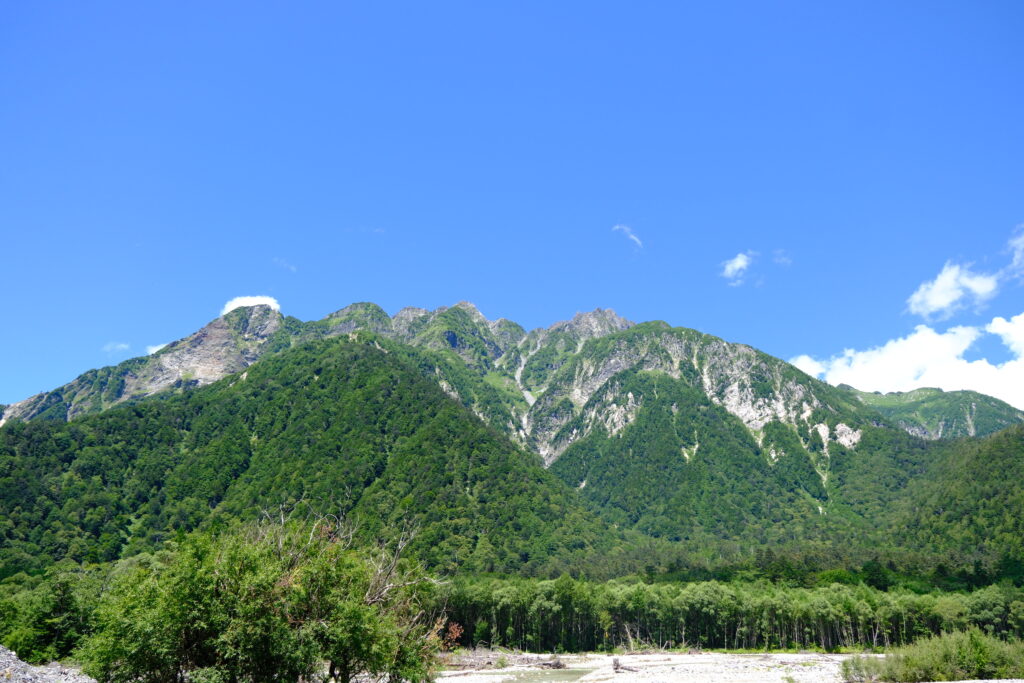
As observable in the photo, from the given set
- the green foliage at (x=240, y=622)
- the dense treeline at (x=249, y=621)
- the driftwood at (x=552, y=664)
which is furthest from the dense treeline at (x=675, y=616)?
the green foliage at (x=240, y=622)

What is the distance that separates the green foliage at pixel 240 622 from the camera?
105 ft

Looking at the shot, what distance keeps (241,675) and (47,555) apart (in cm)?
20428

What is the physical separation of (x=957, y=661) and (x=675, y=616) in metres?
79.2

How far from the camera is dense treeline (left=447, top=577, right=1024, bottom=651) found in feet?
379

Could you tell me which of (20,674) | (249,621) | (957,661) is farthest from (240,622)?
(957,661)

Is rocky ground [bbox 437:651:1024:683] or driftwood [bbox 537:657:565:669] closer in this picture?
rocky ground [bbox 437:651:1024:683]

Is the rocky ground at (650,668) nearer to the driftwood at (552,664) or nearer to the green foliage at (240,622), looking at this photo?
the driftwood at (552,664)

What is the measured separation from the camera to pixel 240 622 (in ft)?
103

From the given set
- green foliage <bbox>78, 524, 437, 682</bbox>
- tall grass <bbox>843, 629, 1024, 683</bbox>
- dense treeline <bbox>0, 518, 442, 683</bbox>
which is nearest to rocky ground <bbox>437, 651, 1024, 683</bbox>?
tall grass <bbox>843, 629, 1024, 683</bbox>

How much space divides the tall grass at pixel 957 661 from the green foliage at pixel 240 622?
5181 cm

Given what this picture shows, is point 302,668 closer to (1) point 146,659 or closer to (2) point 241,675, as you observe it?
(2) point 241,675

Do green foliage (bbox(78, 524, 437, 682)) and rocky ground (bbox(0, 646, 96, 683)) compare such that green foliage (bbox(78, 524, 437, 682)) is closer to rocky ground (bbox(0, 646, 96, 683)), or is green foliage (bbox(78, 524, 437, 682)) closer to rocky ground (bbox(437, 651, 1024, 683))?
rocky ground (bbox(0, 646, 96, 683))

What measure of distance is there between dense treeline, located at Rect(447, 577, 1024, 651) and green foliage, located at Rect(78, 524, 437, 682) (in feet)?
330

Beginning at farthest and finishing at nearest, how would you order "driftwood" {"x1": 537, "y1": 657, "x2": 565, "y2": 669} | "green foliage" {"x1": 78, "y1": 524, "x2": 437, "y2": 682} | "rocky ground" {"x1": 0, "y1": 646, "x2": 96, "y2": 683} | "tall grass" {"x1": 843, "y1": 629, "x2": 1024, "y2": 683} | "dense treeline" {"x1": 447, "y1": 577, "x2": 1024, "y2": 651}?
"dense treeline" {"x1": 447, "y1": 577, "x2": 1024, "y2": 651} → "driftwood" {"x1": 537, "y1": 657, "x2": 565, "y2": 669} → "tall grass" {"x1": 843, "y1": 629, "x2": 1024, "y2": 683} → "rocky ground" {"x1": 0, "y1": 646, "x2": 96, "y2": 683} → "green foliage" {"x1": 78, "y1": 524, "x2": 437, "y2": 682}
